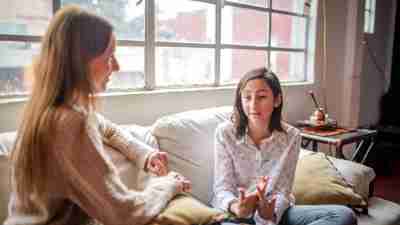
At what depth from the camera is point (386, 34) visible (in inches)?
163

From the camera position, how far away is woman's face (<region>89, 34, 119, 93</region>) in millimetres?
1034

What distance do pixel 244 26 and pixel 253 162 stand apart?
1316mm

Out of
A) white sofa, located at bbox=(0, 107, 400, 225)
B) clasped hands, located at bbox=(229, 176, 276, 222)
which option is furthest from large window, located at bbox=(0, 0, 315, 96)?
clasped hands, located at bbox=(229, 176, 276, 222)

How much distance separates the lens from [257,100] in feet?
5.35

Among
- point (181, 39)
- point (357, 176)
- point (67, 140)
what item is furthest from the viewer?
point (181, 39)

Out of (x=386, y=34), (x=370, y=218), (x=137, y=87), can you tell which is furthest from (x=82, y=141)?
(x=386, y=34)

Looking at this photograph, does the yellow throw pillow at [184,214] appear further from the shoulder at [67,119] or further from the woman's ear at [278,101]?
the woman's ear at [278,101]

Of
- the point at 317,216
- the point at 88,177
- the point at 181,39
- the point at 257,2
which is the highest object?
the point at 257,2

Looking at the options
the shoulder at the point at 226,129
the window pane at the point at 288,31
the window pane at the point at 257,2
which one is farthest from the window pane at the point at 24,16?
the window pane at the point at 288,31

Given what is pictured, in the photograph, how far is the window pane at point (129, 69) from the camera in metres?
1.97

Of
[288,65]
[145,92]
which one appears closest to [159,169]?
[145,92]

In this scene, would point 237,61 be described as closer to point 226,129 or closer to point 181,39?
point 181,39

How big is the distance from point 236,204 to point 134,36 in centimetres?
105

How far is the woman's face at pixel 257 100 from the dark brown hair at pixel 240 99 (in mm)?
22
